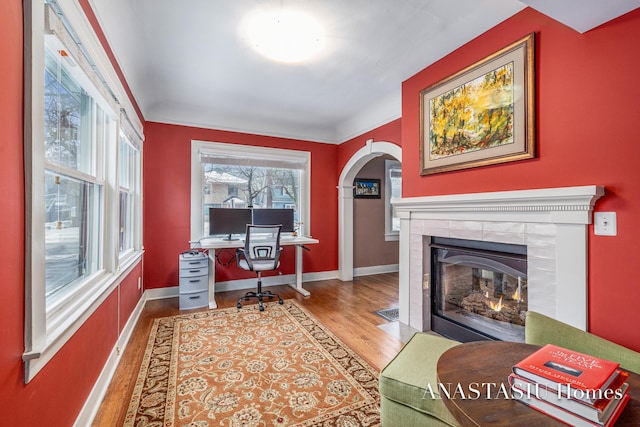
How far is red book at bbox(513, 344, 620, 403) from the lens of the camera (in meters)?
0.74

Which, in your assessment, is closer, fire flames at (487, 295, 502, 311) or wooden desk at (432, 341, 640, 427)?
wooden desk at (432, 341, 640, 427)

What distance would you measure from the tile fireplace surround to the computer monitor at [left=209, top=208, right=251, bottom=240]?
2580mm

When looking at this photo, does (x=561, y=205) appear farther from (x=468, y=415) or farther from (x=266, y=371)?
(x=266, y=371)

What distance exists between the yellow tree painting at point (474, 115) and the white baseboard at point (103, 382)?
10.1 ft

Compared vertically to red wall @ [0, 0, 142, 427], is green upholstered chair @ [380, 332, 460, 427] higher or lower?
lower

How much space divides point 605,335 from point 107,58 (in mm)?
3569

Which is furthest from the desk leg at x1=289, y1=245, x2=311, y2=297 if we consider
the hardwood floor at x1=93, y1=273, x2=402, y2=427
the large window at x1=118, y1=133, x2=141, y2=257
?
the large window at x1=118, y1=133, x2=141, y2=257

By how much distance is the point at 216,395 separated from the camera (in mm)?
1876

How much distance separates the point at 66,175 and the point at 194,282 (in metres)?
2.27

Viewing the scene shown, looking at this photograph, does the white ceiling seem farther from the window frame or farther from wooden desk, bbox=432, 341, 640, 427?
wooden desk, bbox=432, 341, 640, 427

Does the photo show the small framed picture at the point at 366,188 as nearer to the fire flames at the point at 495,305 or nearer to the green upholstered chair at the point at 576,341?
the fire flames at the point at 495,305

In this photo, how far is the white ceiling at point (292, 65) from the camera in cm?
195

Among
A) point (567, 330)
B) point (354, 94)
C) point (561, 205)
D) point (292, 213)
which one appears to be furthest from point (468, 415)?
point (292, 213)

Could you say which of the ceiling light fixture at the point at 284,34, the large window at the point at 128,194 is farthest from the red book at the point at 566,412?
the large window at the point at 128,194
